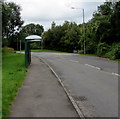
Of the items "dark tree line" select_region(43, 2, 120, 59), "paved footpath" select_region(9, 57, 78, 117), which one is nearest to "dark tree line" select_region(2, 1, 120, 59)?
"dark tree line" select_region(43, 2, 120, 59)

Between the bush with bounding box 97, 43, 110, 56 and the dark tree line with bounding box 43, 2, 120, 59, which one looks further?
the bush with bounding box 97, 43, 110, 56

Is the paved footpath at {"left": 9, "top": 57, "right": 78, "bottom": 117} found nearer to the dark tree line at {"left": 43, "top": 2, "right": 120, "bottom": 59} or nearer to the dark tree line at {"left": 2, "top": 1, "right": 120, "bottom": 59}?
the dark tree line at {"left": 2, "top": 1, "right": 120, "bottom": 59}

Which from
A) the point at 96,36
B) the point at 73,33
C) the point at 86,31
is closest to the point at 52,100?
the point at 96,36

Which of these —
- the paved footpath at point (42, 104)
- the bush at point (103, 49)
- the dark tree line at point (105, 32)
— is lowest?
the paved footpath at point (42, 104)

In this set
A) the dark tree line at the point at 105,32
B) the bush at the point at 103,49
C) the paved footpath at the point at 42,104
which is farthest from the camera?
the bush at the point at 103,49

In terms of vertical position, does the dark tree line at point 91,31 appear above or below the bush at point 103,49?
above

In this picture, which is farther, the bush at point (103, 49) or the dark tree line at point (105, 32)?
the bush at point (103, 49)

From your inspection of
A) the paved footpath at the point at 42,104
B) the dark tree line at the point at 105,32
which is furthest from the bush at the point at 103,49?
the paved footpath at the point at 42,104

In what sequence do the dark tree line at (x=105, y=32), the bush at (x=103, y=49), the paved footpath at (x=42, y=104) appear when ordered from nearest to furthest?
1. the paved footpath at (x=42, y=104)
2. the dark tree line at (x=105, y=32)
3. the bush at (x=103, y=49)

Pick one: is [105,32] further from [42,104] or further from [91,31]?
[42,104]

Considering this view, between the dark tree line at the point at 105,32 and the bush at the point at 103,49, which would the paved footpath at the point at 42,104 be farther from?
the bush at the point at 103,49

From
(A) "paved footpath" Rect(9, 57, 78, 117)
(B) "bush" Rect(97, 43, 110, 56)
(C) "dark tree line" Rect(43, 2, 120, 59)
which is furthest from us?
(B) "bush" Rect(97, 43, 110, 56)

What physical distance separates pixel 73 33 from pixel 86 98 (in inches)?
2060

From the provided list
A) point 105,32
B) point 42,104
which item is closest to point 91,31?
point 105,32
